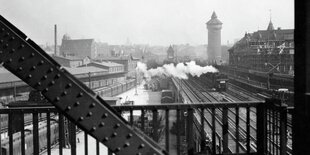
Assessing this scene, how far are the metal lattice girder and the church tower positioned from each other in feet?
486

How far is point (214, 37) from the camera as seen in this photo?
14975 cm

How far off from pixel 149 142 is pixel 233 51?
86067 millimetres

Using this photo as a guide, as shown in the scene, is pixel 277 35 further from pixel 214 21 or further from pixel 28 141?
pixel 214 21

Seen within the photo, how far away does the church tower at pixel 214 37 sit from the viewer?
148000mm

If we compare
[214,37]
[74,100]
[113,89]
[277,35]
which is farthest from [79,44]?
[74,100]

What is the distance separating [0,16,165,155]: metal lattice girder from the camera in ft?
7.82

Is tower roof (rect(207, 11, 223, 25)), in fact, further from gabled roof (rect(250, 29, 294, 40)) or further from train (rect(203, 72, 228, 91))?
train (rect(203, 72, 228, 91))

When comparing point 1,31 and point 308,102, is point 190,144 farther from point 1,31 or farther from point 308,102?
point 1,31

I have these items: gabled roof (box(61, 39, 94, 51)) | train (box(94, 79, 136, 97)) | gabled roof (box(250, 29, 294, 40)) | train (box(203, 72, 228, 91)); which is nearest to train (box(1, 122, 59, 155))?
train (box(94, 79, 136, 97))

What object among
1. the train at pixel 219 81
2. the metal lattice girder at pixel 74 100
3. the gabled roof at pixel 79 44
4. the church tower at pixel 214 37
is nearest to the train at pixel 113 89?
the train at pixel 219 81

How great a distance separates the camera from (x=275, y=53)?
55.4m

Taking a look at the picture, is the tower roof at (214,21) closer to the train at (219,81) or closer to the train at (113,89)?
the train at (113,89)

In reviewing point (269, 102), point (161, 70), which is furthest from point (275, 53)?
point (269, 102)

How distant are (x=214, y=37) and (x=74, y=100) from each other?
15099 centimetres
